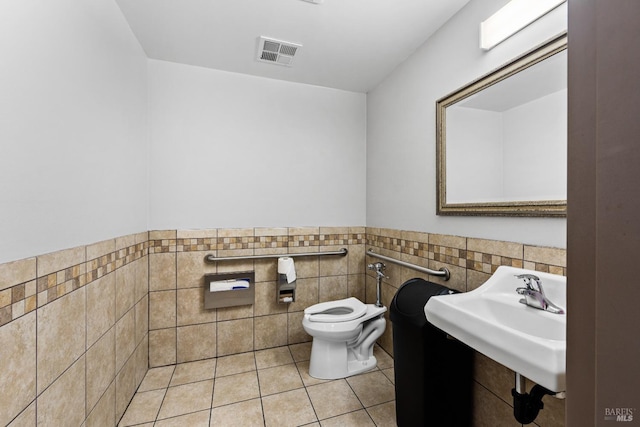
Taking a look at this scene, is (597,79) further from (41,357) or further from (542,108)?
(41,357)

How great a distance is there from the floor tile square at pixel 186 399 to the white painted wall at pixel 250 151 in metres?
1.09

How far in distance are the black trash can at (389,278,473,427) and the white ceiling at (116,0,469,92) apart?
152 cm

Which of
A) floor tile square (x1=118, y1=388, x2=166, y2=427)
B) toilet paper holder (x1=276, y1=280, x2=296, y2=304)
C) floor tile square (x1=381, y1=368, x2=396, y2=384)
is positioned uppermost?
toilet paper holder (x1=276, y1=280, x2=296, y2=304)

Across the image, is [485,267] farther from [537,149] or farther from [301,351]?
[301,351]

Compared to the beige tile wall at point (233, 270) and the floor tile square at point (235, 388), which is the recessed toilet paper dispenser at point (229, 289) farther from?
the floor tile square at point (235, 388)

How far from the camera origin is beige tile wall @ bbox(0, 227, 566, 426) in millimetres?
904

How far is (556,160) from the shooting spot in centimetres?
110

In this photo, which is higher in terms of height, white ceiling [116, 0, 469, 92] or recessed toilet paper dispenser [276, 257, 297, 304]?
white ceiling [116, 0, 469, 92]

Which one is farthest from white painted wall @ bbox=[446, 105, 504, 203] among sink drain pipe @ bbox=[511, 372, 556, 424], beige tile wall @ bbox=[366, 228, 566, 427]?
sink drain pipe @ bbox=[511, 372, 556, 424]

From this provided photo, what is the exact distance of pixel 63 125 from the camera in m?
1.05

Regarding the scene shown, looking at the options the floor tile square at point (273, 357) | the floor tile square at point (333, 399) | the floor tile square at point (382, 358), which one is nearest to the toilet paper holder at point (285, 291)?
the floor tile square at point (273, 357)

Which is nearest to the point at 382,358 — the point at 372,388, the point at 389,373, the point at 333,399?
the point at 389,373

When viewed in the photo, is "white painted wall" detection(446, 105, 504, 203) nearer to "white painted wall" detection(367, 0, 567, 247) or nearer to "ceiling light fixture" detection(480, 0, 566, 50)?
"white painted wall" detection(367, 0, 567, 247)

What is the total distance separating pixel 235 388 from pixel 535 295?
176cm
